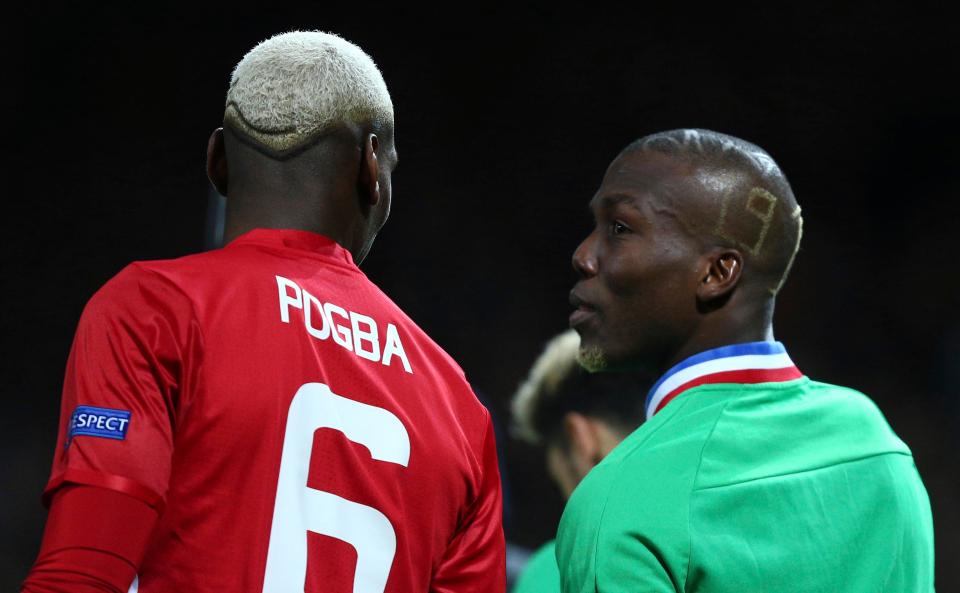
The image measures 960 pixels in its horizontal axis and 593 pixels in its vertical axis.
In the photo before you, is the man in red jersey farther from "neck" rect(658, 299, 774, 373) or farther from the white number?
"neck" rect(658, 299, 774, 373)

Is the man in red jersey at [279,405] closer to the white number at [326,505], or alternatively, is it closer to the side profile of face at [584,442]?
the white number at [326,505]

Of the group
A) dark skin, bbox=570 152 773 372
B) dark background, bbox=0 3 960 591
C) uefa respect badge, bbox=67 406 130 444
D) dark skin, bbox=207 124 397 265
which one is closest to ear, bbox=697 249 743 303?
dark skin, bbox=570 152 773 372

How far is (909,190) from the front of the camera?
536 centimetres

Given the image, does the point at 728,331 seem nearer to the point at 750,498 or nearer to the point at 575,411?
the point at 750,498

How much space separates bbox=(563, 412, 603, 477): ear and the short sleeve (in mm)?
1710

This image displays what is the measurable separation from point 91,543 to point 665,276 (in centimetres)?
88

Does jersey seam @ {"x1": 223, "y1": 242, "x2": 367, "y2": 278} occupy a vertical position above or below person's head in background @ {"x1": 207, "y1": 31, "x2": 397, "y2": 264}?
below

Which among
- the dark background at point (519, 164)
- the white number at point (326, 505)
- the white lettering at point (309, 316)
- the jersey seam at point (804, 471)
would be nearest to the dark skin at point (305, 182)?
the white lettering at point (309, 316)

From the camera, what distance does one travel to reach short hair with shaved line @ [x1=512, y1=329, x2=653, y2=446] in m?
2.96

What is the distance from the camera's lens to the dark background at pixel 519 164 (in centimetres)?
440

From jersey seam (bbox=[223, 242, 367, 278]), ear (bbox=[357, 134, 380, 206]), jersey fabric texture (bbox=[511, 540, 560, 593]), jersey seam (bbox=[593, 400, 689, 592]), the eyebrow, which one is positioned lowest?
jersey fabric texture (bbox=[511, 540, 560, 593])

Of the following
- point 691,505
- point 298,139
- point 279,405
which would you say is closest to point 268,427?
point 279,405

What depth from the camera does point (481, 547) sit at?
1.60 metres

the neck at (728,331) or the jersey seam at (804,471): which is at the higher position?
the neck at (728,331)
